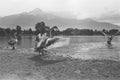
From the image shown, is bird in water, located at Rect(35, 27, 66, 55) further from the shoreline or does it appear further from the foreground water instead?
the shoreline

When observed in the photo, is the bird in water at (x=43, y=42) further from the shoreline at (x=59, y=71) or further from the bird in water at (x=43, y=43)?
the shoreline at (x=59, y=71)

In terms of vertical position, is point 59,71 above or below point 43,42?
below

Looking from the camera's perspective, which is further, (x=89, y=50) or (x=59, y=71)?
(x=89, y=50)

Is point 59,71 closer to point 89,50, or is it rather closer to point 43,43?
point 43,43

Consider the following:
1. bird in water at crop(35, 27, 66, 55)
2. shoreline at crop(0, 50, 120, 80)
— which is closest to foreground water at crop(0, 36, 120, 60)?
bird in water at crop(35, 27, 66, 55)

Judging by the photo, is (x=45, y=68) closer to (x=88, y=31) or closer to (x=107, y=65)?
(x=107, y=65)

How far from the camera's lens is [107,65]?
451 inches

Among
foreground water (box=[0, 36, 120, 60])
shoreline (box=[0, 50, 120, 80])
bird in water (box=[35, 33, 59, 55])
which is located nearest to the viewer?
shoreline (box=[0, 50, 120, 80])

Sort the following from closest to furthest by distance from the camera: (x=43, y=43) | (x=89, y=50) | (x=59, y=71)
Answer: (x=59, y=71) → (x=43, y=43) → (x=89, y=50)

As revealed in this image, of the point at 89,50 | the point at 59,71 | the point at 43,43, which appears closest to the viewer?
the point at 59,71

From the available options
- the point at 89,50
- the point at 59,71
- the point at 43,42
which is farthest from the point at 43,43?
the point at 89,50

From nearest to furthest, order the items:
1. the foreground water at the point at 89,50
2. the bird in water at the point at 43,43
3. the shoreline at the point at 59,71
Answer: the shoreline at the point at 59,71 < the bird in water at the point at 43,43 < the foreground water at the point at 89,50

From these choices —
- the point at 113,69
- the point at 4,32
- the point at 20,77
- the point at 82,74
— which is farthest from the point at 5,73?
the point at 4,32

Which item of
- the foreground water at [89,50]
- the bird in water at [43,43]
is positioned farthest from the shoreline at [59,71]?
the foreground water at [89,50]
